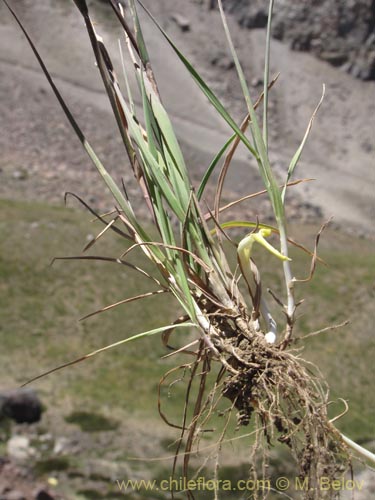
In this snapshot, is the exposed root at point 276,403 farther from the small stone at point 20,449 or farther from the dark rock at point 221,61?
the dark rock at point 221,61

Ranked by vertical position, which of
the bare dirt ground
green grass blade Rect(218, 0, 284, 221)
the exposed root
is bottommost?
the bare dirt ground

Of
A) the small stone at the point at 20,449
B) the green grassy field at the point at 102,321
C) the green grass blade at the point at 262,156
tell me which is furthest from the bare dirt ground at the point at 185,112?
the green grass blade at the point at 262,156

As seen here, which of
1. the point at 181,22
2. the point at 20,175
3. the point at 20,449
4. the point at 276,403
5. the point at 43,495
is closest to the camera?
the point at 276,403

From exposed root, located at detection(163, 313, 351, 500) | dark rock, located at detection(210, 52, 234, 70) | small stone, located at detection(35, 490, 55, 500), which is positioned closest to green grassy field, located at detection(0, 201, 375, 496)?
small stone, located at detection(35, 490, 55, 500)

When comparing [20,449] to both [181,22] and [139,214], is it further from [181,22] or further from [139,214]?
[181,22]

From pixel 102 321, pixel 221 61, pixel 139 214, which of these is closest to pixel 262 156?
pixel 102 321

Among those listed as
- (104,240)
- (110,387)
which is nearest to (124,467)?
(110,387)

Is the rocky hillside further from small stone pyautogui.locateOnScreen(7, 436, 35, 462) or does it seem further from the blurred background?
small stone pyautogui.locateOnScreen(7, 436, 35, 462)
